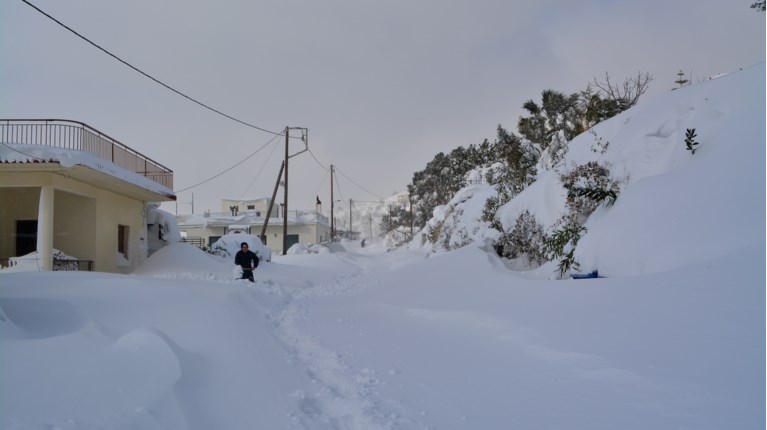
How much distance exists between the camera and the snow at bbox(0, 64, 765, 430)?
3529 millimetres

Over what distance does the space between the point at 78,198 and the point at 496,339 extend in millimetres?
16182

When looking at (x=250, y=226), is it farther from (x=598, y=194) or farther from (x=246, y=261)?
(x=598, y=194)

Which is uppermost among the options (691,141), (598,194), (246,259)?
(691,141)

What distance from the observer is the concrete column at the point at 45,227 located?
42.4 ft

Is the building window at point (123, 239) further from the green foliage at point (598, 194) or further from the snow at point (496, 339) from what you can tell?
the green foliage at point (598, 194)

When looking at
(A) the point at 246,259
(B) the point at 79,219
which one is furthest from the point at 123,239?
(A) the point at 246,259

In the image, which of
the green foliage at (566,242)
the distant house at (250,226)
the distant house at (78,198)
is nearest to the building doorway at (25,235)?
the distant house at (78,198)

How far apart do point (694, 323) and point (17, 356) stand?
19.6 feet

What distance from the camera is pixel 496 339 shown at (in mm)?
5793

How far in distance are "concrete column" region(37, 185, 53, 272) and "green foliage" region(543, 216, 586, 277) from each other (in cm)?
1349

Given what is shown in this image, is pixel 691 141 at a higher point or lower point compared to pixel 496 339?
higher

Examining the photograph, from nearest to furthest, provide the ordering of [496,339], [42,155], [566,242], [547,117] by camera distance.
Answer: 1. [496,339]
2. [566,242]
3. [42,155]
4. [547,117]

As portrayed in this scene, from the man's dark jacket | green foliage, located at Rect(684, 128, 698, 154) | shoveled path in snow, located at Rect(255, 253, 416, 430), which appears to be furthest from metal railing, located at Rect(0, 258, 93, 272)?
green foliage, located at Rect(684, 128, 698, 154)

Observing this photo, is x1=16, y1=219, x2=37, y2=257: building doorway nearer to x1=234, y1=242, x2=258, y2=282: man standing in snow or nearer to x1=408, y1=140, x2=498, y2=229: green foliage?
x1=234, y1=242, x2=258, y2=282: man standing in snow
